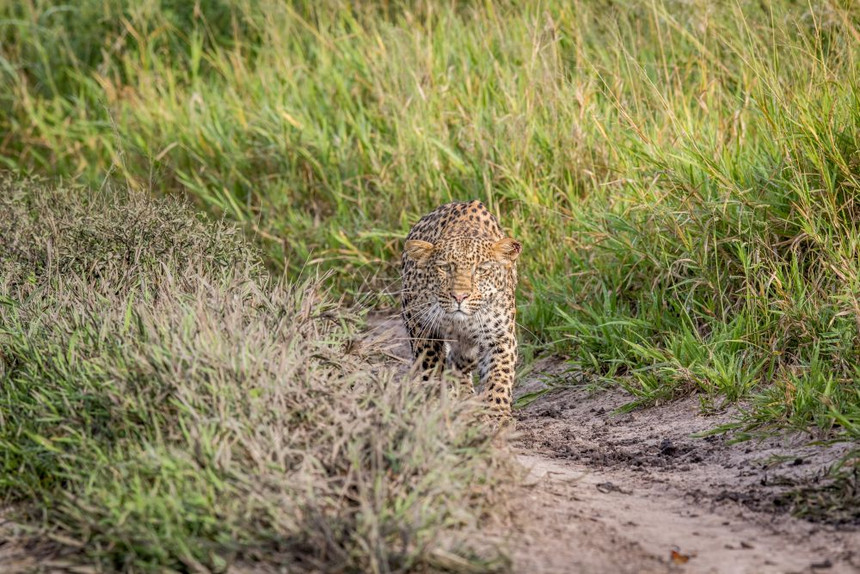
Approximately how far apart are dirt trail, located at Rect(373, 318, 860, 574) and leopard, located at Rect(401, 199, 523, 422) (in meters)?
0.34

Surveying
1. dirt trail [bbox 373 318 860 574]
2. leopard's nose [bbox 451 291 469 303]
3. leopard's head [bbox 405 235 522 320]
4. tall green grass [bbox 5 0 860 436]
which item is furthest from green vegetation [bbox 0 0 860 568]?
leopard's nose [bbox 451 291 469 303]

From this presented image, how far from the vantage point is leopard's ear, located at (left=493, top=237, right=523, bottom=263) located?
6039 millimetres

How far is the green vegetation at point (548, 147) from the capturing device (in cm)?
581

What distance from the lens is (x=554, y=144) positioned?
756 centimetres

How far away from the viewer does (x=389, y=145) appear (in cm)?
840

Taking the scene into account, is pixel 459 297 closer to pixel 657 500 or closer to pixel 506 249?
pixel 506 249

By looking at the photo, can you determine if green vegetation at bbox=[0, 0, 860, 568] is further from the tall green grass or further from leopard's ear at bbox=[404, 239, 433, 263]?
leopard's ear at bbox=[404, 239, 433, 263]

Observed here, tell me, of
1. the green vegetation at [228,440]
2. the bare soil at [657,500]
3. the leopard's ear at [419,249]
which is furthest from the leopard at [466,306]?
the green vegetation at [228,440]

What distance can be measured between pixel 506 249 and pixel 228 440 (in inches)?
93.9

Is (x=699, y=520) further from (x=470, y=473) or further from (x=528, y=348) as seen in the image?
(x=528, y=348)

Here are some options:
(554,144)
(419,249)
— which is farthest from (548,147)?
(419,249)

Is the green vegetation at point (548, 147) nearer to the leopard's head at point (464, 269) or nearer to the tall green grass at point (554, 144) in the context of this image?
the tall green grass at point (554, 144)

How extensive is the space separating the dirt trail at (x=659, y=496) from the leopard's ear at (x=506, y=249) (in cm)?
82

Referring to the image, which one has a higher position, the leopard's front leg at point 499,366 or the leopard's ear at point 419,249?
the leopard's ear at point 419,249
